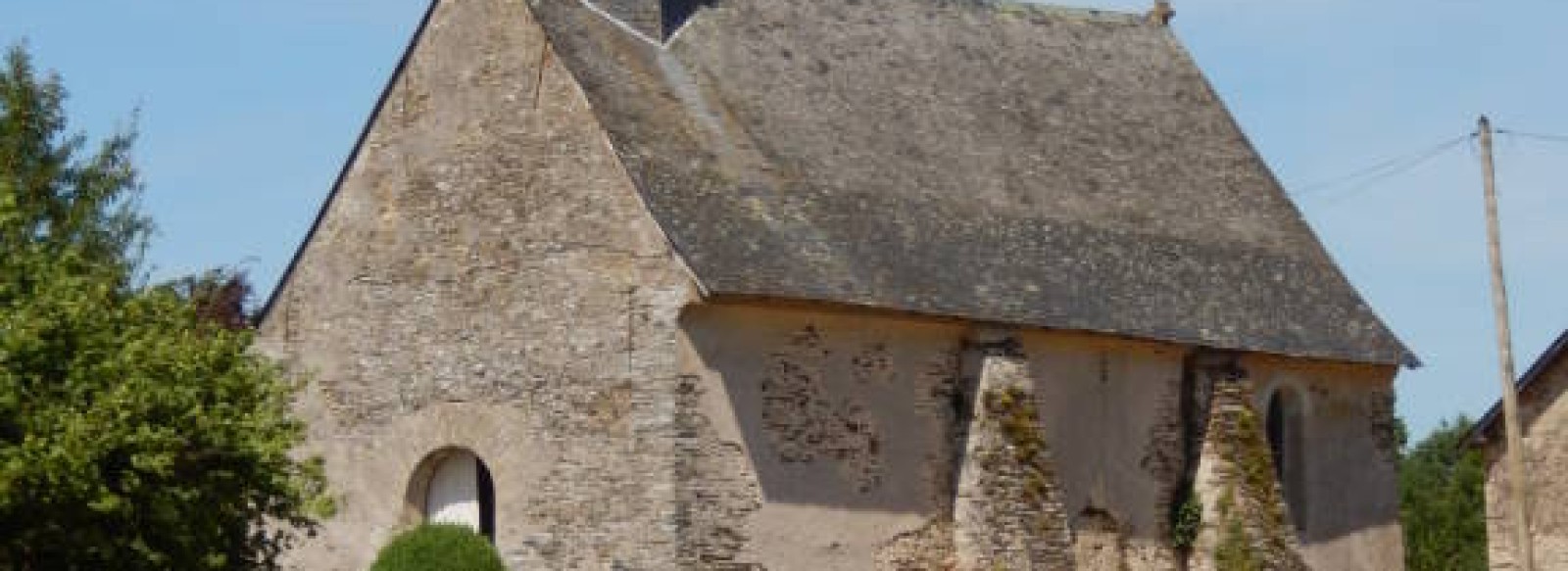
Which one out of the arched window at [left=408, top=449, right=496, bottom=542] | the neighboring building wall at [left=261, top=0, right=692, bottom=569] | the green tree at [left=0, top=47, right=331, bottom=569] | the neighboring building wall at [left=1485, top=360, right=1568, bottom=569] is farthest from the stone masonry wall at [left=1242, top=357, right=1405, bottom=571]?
the green tree at [left=0, top=47, right=331, bottom=569]

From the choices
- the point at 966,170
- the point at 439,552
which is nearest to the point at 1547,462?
the point at 966,170

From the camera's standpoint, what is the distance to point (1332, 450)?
3794 centimetres

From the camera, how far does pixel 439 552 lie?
30.6 meters

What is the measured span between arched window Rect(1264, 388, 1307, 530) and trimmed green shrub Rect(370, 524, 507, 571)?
11164 mm

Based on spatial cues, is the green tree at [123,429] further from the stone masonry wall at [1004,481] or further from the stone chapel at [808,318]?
the stone masonry wall at [1004,481]

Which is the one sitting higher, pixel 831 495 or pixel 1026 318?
pixel 1026 318

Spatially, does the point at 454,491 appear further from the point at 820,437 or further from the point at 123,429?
the point at 123,429

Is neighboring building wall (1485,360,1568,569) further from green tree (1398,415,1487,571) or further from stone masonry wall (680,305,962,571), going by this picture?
green tree (1398,415,1487,571)

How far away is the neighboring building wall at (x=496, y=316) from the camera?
1214 inches

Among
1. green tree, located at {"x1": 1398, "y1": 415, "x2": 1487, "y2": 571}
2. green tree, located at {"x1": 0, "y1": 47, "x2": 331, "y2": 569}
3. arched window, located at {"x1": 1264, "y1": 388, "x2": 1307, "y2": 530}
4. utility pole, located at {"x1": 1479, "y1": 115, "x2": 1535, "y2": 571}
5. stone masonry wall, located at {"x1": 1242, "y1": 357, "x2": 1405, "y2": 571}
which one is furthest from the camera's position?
green tree, located at {"x1": 1398, "y1": 415, "x2": 1487, "y2": 571}

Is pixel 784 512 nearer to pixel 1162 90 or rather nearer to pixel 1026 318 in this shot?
pixel 1026 318

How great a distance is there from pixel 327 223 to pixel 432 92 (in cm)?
224

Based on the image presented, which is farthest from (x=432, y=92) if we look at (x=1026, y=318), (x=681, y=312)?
(x=1026, y=318)

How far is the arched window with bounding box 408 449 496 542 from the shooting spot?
3309 cm
